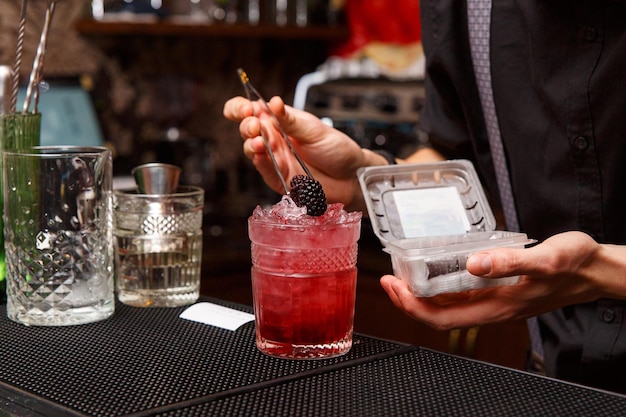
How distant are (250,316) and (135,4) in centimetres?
233

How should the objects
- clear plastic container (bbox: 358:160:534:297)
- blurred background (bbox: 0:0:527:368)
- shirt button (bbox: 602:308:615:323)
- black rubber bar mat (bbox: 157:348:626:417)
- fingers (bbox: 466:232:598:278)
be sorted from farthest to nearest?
blurred background (bbox: 0:0:527:368) < shirt button (bbox: 602:308:615:323) < clear plastic container (bbox: 358:160:534:297) < fingers (bbox: 466:232:598:278) < black rubber bar mat (bbox: 157:348:626:417)

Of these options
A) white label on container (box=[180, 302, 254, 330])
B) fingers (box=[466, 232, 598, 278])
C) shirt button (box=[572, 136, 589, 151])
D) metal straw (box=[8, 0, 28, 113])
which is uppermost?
metal straw (box=[8, 0, 28, 113])

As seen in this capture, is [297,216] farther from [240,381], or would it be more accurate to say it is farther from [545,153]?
[545,153]

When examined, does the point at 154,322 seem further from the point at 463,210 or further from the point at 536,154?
the point at 536,154

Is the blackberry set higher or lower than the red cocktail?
higher

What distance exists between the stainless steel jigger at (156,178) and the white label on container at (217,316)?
18cm

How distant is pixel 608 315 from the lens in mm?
1454

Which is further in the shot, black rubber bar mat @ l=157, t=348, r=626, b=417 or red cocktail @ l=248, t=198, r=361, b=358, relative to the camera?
red cocktail @ l=248, t=198, r=361, b=358

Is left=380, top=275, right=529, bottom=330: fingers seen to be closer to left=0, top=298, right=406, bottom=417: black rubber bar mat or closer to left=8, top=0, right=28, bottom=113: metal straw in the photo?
left=0, top=298, right=406, bottom=417: black rubber bar mat

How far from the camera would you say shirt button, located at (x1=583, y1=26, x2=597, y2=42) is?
53.4 inches

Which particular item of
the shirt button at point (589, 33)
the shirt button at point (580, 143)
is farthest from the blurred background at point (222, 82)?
the shirt button at point (589, 33)

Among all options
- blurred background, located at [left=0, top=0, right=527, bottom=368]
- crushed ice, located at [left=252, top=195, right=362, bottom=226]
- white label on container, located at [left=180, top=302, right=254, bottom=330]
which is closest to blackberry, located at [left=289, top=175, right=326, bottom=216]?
crushed ice, located at [left=252, top=195, right=362, bottom=226]

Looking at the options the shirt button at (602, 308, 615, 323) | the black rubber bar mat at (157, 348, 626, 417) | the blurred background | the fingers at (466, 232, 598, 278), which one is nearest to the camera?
the black rubber bar mat at (157, 348, 626, 417)

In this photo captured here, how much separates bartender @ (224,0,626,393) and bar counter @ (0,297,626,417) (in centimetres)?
16
